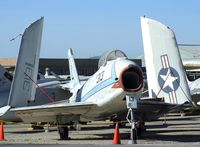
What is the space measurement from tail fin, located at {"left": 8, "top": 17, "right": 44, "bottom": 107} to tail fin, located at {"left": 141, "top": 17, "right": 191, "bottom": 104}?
433 cm

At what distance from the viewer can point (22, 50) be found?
1953cm

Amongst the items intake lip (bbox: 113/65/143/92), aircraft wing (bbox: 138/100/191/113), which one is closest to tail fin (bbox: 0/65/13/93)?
aircraft wing (bbox: 138/100/191/113)

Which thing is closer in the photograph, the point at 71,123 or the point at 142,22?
the point at 71,123

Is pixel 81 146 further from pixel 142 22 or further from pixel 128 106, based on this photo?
pixel 142 22

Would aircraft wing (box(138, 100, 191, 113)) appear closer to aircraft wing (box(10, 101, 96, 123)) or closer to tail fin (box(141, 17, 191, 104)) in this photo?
tail fin (box(141, 17, 191, 104))

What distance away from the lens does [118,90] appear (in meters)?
17.3

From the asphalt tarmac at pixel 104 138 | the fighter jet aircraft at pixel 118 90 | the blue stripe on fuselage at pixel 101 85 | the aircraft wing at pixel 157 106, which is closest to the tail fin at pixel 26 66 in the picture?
the fighter jet aircraft at pixel 118 90

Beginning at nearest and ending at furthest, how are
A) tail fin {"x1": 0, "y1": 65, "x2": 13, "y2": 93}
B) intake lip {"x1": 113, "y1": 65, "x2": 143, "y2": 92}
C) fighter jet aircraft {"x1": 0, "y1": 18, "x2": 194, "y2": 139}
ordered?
intake lip {"x1": 113, "y1": 65, "x2": 143, "y2": 92}, fighter jet aircraft {"x1": 0, "y1": 18, "x2": 194, "y2": 139}, tail fin {"x1": 0, "y1": 65, "x2": 13, "y2": 93}

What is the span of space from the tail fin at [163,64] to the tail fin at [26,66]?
14.2ft

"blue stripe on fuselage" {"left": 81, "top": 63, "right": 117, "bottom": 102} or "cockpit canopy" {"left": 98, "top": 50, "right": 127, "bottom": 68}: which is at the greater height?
"cockpit canopy" {"left": 98, "top": 50, "right": 127, "bottom": 68}

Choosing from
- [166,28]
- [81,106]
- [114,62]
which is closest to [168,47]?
[166,28]

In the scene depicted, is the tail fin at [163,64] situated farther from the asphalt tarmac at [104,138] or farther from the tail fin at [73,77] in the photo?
the tail fin at [73,77]

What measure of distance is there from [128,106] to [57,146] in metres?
2.89

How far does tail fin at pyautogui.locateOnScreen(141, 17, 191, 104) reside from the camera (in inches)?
775
